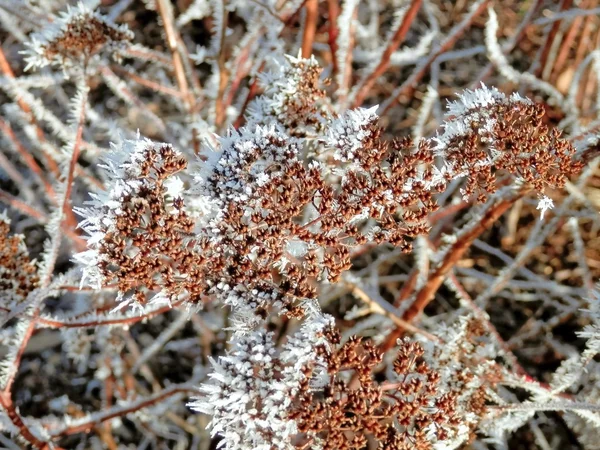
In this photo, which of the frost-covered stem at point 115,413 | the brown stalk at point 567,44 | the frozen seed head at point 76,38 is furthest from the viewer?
the brown stalk at point 567,44

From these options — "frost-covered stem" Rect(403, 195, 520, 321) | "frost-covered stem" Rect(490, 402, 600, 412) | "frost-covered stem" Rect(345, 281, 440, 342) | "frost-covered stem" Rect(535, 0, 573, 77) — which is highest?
"frost-covered stem" Rect(535, 0, 573, 77)

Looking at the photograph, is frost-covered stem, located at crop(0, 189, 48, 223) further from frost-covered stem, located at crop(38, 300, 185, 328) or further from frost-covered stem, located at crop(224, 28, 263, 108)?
frost-covered stem, located at crop(224, 28, 263, 108)

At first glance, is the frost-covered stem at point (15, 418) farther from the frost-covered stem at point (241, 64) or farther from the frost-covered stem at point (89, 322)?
the frost-covered stem at point (241, 64)

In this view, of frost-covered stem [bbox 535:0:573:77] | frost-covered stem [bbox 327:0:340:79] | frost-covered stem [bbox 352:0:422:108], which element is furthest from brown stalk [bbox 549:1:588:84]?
frost-covered stem [bbox 327:0:340:79]

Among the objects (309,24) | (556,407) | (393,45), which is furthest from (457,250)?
(309,24)

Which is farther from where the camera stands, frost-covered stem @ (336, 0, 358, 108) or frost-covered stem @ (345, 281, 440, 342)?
frost-covered stem @ (336, 0, 358, 108)

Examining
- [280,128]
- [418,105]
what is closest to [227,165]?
[280,128]

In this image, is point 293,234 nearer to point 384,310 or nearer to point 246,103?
point 384,310

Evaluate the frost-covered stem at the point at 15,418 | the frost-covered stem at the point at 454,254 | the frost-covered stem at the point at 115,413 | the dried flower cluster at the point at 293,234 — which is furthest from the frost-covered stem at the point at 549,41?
the frost-covered stem at the point at 15,418
